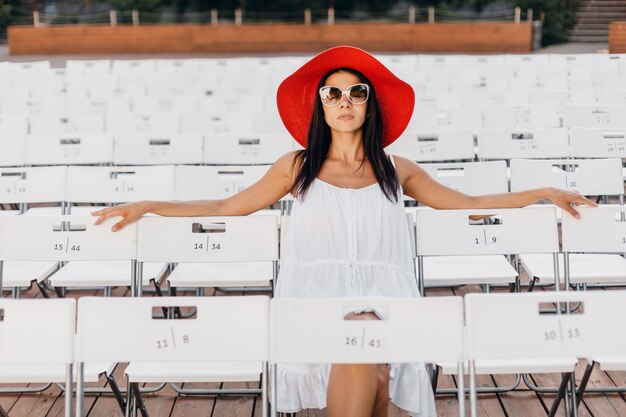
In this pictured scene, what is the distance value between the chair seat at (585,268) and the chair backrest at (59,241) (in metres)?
2.17

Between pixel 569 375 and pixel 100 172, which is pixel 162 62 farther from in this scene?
pixel 569 375

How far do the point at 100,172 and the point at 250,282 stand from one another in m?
1.51

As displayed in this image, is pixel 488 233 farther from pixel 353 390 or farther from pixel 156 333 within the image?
pixel 156 333

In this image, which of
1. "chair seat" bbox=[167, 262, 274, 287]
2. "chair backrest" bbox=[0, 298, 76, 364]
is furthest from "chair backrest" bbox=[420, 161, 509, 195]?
"chair backrest" bbox=[0, 298, 76, 364]

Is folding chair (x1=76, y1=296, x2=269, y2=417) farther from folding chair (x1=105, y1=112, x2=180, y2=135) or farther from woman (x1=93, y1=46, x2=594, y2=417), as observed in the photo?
folding chair (x1=105, y1=112, x2=180, y2=135)

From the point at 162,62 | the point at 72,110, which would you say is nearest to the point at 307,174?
the point at 72,110

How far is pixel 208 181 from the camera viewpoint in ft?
16.8

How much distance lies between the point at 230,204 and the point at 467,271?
1.39 m

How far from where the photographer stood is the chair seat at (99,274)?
4.33 meters

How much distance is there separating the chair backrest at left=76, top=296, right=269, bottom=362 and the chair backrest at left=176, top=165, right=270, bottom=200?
2.36 metres

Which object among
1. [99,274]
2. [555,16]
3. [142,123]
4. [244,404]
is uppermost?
[555,16]

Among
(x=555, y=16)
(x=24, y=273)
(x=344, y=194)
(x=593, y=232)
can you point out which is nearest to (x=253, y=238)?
(x=344, y=194)

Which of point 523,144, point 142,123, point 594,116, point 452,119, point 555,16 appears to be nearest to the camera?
point 523,144

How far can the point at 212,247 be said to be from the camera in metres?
3.83
